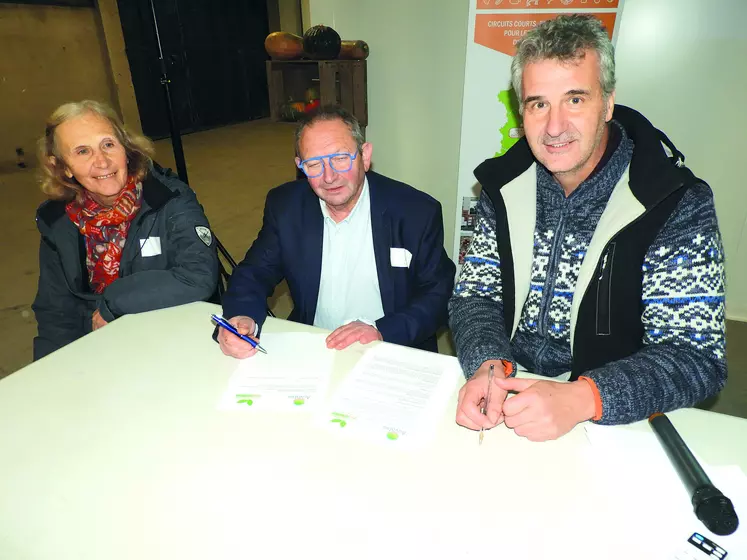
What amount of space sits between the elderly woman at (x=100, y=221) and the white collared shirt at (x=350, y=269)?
0.44 m

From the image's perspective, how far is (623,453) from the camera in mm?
931


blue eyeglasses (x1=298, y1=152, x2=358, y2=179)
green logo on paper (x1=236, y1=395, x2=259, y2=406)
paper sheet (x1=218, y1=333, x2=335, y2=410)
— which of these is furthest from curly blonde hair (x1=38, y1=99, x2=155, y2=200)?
green logo on paper (x1=236, y1=395, x2=259, y2=406)

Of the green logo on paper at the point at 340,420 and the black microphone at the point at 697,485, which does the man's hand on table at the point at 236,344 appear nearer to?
the green logo on paper at the point at 340,420

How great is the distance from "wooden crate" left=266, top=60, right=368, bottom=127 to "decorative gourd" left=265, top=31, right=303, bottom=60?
0.12ft

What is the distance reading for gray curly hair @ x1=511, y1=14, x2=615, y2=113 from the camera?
1.13m

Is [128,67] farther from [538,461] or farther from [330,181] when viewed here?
Answer: [538,461]

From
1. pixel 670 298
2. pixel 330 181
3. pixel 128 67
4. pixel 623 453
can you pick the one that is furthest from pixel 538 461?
pixel 128 67

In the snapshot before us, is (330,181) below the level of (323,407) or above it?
above

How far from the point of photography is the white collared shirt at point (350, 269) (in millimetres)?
1799

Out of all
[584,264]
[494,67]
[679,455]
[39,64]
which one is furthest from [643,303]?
[39,64]

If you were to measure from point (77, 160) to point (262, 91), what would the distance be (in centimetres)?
1005

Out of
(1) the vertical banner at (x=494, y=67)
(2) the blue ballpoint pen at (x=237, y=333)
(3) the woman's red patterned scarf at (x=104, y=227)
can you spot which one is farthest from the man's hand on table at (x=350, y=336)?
(1) the vertical banner at (x=494, y=67)

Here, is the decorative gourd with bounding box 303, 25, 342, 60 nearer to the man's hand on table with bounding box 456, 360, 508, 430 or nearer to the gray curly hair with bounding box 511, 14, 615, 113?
the gray curly hair with bounding box 511, 14, 615, 113

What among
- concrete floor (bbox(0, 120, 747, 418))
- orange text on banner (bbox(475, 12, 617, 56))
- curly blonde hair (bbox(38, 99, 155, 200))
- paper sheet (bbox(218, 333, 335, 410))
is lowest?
concrete floor (bbox(0, 120, 747, 418))
